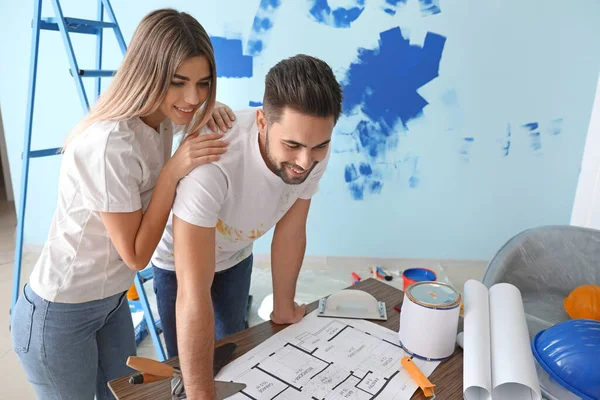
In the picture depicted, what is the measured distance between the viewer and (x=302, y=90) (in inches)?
36.2

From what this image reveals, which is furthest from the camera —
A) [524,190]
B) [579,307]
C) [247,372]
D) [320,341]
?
[524,190]

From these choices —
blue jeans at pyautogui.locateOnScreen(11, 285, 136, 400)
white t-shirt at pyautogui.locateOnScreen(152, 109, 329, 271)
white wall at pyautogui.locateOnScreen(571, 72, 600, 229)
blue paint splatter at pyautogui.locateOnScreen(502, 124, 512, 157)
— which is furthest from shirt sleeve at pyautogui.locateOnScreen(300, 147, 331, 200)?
blue paint splatter at pyautogui.locateOnScreen(502, 124, 512, 157)

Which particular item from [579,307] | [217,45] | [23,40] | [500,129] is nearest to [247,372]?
[579,307]

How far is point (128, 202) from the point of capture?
972mm

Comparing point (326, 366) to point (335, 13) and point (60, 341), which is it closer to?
point (60, 341)

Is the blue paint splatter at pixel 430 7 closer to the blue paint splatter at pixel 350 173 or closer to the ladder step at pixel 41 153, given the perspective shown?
the blue paint splatter at pixel 350 173

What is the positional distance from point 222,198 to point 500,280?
3.94ft

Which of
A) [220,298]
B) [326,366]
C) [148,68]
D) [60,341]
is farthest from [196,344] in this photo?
[148,68]

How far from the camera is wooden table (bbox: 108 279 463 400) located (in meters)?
0.84

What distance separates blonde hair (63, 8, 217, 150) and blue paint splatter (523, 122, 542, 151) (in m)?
2.18

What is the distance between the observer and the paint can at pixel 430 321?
921mm

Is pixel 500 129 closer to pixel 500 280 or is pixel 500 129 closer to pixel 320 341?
pixel 500 280

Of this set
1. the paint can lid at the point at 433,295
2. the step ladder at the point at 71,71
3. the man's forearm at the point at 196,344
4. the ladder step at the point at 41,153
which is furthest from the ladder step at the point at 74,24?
the paint can lid at the point at 433,295

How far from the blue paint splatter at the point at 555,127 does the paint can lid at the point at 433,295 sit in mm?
2034
